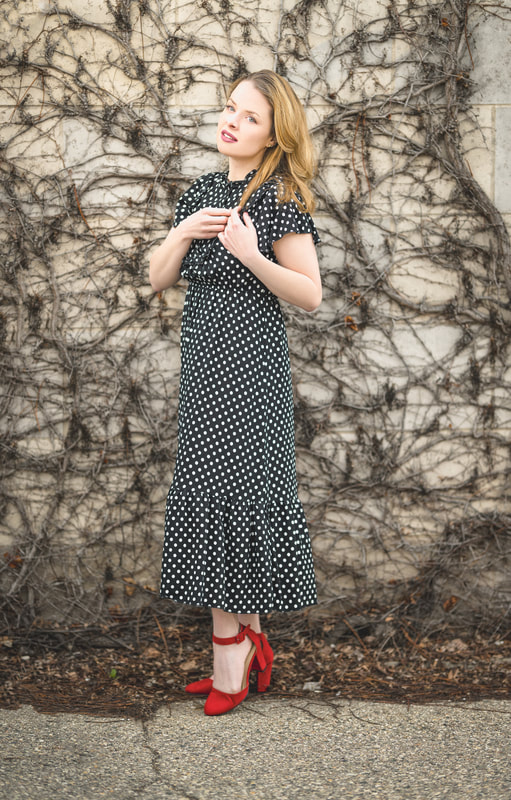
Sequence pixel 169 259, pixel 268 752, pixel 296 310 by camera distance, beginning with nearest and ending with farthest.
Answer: pixel 268 752, pixel 169 259, pixel 296 310

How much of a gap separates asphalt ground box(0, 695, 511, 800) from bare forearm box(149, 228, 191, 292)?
4.43 ft

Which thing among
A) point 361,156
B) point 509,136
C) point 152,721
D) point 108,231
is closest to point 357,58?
point 361,156

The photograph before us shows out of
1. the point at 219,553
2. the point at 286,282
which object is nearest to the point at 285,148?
the point at 286,282

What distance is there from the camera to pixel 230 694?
238 cm

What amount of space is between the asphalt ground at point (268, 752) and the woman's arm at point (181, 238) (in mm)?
1361

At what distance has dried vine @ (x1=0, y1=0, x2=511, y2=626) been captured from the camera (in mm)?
2936

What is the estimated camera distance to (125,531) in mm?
3102

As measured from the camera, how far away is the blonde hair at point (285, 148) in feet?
7.43

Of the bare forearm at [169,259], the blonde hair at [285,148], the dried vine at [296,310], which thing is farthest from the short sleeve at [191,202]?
the dried vine at [296,310]

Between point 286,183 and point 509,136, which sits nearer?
point 286,183

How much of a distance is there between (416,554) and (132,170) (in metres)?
1.88

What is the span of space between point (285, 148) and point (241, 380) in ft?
2.28

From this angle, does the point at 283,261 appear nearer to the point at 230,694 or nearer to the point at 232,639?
the point at 232,639

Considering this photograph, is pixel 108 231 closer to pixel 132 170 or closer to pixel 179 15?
pixel 132 170
